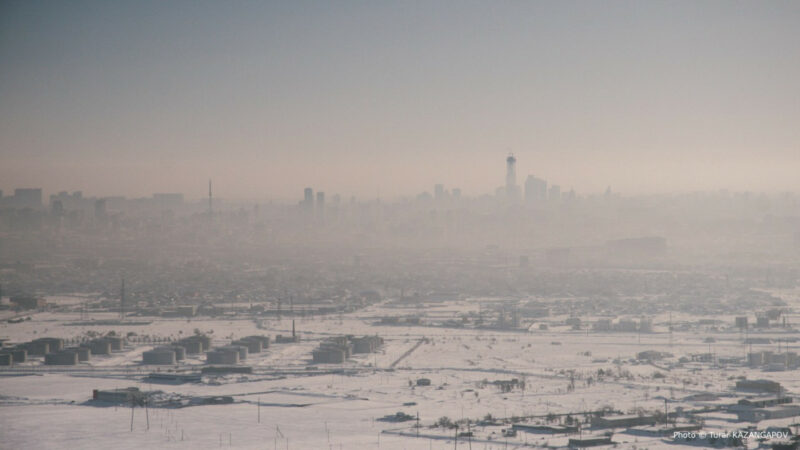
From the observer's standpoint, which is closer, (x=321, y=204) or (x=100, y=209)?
(x=100, y=209)

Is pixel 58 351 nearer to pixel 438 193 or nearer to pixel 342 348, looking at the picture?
pixel 342 348

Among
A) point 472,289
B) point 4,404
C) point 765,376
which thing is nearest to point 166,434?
point 4,404

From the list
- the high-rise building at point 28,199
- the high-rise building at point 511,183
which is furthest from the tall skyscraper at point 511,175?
the high-rise building at point 28,199

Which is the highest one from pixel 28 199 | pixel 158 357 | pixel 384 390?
pixel 28 199

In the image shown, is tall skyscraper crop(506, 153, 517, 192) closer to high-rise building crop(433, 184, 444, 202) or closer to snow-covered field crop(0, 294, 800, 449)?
high-rise building crop(433, 184, 444, 202)

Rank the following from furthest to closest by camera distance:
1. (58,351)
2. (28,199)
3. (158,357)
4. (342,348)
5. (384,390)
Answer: (28,199) < (342,348) < (58,351) < (158,357) < (384,390)

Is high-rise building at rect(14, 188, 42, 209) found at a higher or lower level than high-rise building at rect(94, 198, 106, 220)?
lower

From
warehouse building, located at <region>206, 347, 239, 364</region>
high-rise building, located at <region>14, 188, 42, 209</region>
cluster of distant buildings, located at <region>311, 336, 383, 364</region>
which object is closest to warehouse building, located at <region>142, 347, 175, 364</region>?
warehouse building, located at <region>206, 347, 239, 364</region>

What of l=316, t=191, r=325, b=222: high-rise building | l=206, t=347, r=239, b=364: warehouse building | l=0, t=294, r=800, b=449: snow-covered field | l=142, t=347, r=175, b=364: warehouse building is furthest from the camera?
l=316, t=191, r=325, b=222: high-rise building

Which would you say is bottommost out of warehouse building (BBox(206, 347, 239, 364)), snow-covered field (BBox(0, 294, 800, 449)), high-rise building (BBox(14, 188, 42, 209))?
snow-covered field (BBox(0, 294, 800, 449))

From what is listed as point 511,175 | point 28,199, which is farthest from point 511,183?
point 28,199

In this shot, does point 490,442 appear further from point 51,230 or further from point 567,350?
point 51,230
